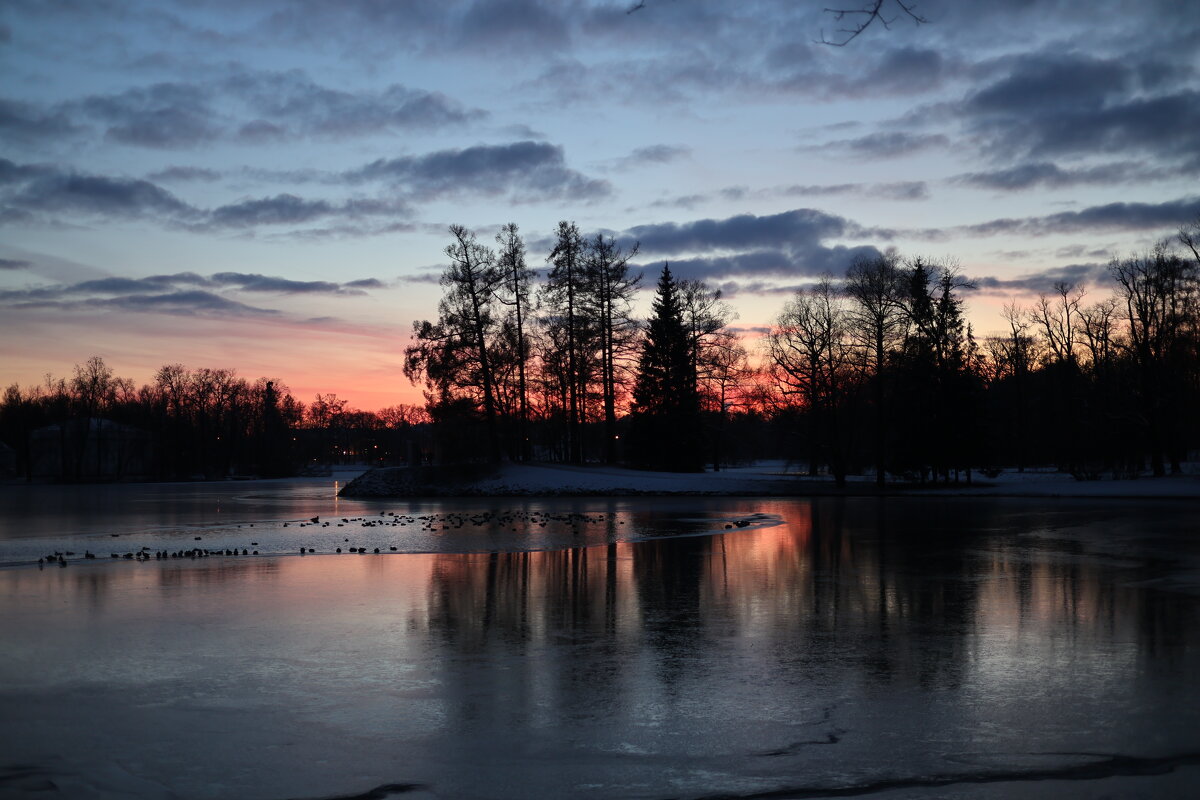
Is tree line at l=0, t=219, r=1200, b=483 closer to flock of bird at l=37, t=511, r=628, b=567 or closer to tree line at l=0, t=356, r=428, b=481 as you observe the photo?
flock of bird at l=37, t=511, r=628, b=567

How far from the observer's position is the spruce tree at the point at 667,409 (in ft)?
190

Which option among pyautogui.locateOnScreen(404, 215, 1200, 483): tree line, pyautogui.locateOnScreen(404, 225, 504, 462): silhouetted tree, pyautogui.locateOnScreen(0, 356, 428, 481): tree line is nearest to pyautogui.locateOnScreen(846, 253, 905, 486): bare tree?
pyautogui.locateOnScreen(404, 215, 1200, 483): tree line

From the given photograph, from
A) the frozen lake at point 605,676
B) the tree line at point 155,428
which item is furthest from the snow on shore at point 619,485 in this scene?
the tree line at point 155,428

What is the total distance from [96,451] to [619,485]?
9632cm

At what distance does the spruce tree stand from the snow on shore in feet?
19.4

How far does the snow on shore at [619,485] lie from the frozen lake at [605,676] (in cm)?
2884

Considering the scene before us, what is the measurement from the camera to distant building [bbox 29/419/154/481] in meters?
116

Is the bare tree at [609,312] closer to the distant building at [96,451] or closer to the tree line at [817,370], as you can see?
the tree line at [817,370]

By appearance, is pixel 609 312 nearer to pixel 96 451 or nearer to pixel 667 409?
pixel 667 409

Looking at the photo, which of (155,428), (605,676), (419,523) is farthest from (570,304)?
(155,428)

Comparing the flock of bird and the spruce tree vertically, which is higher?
the spruce tree

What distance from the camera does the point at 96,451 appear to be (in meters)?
119

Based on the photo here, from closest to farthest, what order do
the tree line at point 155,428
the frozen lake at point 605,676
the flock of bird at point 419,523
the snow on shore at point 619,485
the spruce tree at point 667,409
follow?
the frozen lake at point 605,676 → the flock of bird at point 419,523 → the snow on shore at point 619,485 → the spruce tree at point 667,409 → the tree line at point 155,428

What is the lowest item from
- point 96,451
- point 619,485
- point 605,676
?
point 605,676
